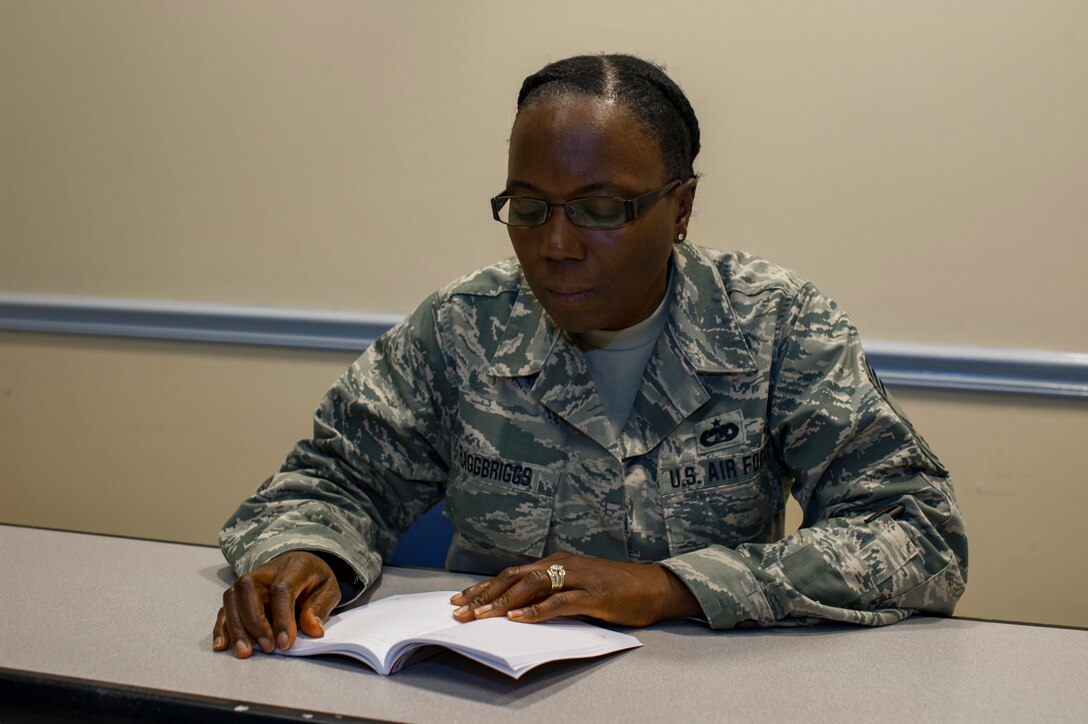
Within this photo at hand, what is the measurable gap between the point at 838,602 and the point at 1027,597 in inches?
48.3

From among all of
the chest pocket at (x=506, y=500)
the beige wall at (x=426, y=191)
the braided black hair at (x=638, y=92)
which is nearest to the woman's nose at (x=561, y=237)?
the braided black hair at (x=638, y=92)

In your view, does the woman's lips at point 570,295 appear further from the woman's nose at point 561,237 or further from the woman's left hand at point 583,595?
the woman's left hand at point 583,595

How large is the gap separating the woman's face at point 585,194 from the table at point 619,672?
1.41 feet

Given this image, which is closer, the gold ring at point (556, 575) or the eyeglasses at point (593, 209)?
the gold ring at point (556, 575)

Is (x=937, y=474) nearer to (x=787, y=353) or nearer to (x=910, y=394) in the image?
(x=787, y=353)

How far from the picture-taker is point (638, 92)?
1334mm

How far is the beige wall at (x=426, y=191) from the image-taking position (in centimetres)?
207

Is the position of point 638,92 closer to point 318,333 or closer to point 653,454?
point 653,454

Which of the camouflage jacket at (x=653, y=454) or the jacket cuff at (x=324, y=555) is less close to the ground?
the camouflage jacket at (x=653, y=454)

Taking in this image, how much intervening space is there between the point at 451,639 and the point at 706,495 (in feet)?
1.60

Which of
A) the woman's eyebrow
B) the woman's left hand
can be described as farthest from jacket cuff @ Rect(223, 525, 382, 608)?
the woman's eyebrow

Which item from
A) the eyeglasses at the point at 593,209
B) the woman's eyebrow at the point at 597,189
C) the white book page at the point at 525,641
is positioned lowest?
the white book page at the point at 525,641

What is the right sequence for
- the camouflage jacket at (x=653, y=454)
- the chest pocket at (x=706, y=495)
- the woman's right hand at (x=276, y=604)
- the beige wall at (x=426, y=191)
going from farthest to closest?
1. the beige wall at (x=426, y=191)
2. the chest pocket at (x=706, y=495)
3. the camouflage jacket at (x=653, y=454)
4. the woman's right hand at (x=276, y=604)

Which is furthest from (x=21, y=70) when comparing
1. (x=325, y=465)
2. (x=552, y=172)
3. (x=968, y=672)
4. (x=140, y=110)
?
(x=968, y=672)
